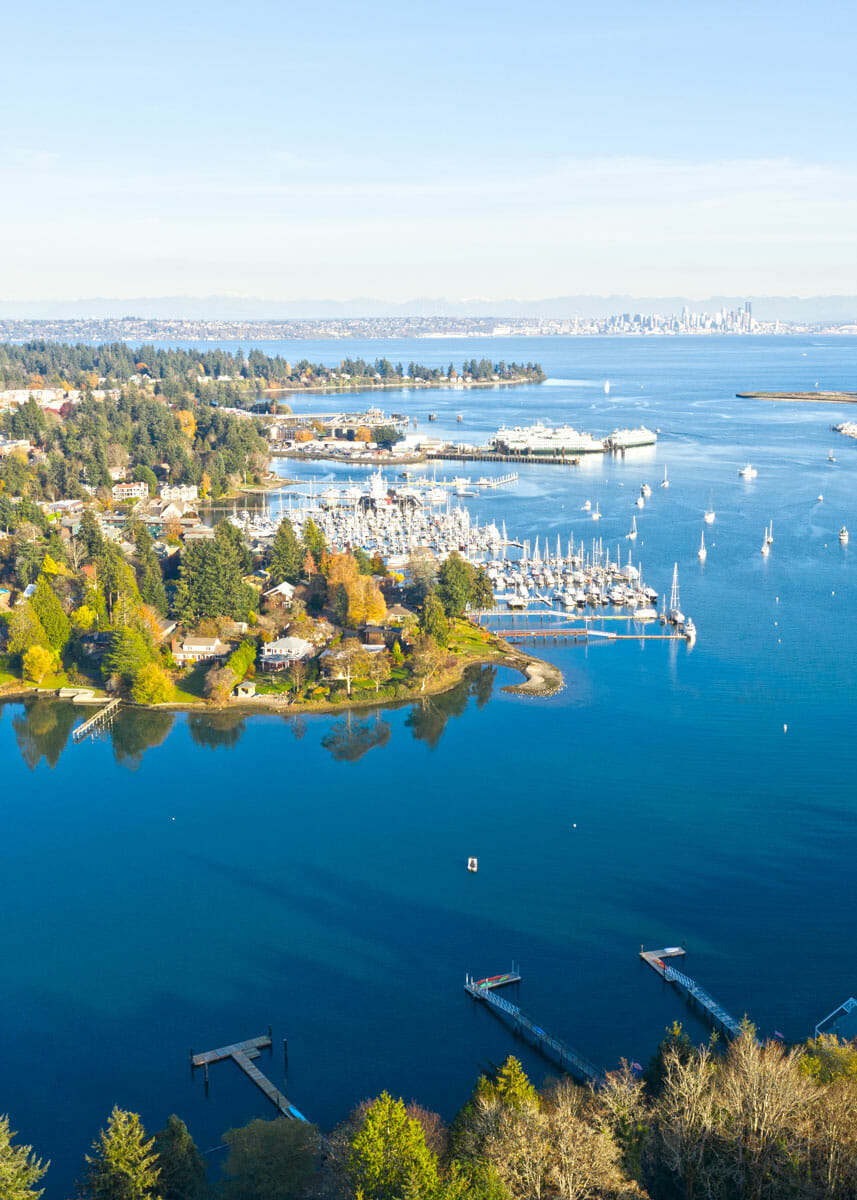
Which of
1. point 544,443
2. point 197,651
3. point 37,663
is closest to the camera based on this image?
point 37,663

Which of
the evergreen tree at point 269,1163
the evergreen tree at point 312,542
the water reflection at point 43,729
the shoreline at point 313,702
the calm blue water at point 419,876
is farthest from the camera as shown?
the evergreen tree at point 312,542

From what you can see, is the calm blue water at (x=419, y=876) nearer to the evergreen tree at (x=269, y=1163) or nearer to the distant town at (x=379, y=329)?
the evergreen tree at (x=269, y=1163)

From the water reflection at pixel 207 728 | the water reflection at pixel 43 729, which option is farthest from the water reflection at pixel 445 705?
the water reflection at pixel 43 729

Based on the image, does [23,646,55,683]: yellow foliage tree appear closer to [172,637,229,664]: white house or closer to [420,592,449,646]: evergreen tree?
[172,637,229,664]: white house

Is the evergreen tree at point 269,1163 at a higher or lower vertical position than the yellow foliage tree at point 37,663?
lower

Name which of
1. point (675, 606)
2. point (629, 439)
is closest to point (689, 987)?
point (675, 606)

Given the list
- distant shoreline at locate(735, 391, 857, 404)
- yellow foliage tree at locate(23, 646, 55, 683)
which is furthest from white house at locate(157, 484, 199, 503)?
distant shoreline at locate(735, 391, 857, 404)

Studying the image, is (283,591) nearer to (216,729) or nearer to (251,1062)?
(216,729)
